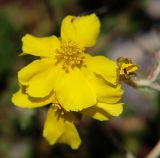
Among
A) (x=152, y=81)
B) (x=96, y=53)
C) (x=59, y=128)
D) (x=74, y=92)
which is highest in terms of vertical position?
(x=74, y=92)

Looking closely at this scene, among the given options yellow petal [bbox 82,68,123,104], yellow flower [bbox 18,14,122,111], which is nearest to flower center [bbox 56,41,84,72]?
yellow flower [bbox 18,14,122,111]

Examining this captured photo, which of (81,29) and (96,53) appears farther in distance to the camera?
(96,53)

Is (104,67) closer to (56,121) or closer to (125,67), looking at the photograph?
(125,67)

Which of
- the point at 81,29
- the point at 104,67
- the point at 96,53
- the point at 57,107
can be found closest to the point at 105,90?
the point at 104,67

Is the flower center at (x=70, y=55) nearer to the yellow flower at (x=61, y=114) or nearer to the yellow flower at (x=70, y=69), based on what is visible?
the yellow flower at (x=70, y=69)

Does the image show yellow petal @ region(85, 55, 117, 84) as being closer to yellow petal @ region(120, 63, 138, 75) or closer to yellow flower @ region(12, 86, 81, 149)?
yellow petal @ region(120, 63, 138, 75)

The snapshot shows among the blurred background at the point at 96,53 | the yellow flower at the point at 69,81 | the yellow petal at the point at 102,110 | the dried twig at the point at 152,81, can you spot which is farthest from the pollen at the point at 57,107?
the blurred background at the point at 96,53

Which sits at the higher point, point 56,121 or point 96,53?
point 56,121
